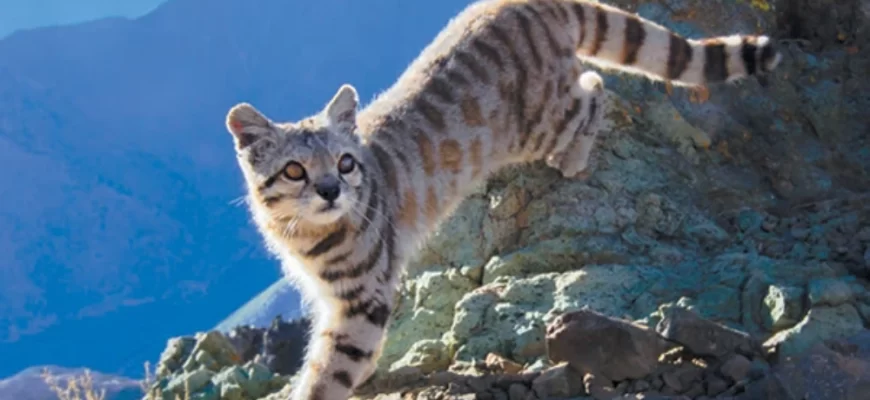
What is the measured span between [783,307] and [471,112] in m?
1.75

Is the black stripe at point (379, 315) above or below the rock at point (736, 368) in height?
above

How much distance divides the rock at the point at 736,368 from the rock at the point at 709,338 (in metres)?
0.06

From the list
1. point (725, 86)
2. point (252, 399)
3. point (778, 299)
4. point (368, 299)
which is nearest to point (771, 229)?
point (778, 299)

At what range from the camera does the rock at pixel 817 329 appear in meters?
3.24

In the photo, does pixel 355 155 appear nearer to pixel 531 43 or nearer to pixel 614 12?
pixel 531 43

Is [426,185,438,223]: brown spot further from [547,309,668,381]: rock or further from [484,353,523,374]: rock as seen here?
[547,309,668,381]: rock

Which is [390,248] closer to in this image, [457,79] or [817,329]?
[457,79]

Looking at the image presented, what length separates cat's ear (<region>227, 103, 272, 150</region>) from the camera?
3865 mm

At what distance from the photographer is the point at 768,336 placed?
11.3 feet

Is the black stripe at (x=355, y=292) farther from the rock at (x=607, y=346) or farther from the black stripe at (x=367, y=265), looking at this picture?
the rock at (x=607, y=346)

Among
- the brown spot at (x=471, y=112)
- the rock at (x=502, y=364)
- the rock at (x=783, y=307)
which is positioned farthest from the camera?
the brown spot at (x=471, y=112)

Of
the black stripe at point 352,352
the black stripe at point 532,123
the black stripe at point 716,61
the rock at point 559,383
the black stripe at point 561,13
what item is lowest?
the rock at point 559,383

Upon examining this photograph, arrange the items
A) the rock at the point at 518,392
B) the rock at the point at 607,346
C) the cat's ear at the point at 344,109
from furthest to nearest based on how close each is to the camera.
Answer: the cat's ear at the point at 344,109 → the rock at the point at 518,392 → the rock at the point at 607,346

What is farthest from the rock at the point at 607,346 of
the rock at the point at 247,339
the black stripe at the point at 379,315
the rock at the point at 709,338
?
the rock at the point at 247,339
